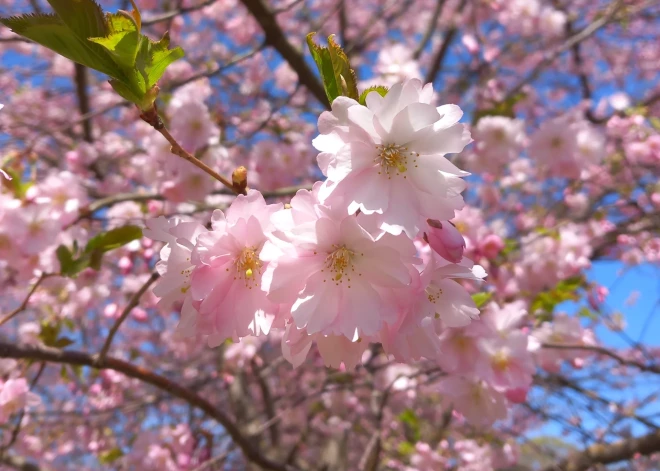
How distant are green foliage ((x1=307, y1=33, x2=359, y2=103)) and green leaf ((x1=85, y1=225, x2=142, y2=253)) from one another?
739mm

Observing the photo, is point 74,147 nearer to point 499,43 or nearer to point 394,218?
point 394,218

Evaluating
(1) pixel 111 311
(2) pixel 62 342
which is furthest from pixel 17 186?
(1) pixel 111 311

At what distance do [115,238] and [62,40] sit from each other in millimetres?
691

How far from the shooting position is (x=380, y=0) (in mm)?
6492

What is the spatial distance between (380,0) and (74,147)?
4.80 m

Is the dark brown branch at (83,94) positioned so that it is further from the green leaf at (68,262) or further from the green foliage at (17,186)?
the green leaf at (68,262)

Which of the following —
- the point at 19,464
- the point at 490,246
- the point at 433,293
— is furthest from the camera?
the point at 19,464

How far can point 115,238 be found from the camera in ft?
4.28

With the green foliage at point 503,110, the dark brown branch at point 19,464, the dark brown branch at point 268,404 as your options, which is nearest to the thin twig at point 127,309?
the dark brown branch at point 19,464

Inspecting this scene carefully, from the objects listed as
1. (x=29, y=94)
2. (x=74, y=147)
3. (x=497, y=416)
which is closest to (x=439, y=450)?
(x=497, y=416)

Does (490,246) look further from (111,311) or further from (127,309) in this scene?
(111,311)

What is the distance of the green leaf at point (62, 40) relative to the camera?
2.27ft

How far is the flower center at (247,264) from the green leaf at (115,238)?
520 mm

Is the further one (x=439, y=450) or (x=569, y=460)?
(x=439, y=450)
